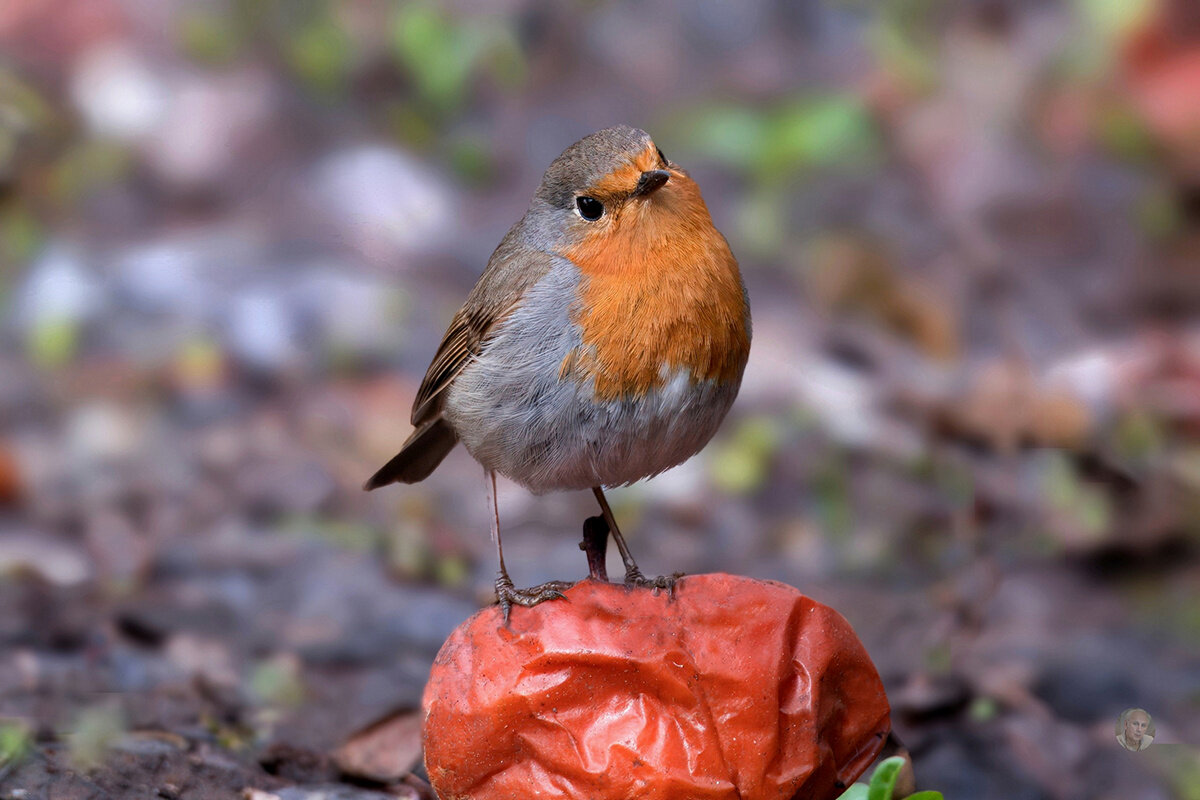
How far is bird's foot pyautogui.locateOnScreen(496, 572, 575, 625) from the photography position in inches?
137

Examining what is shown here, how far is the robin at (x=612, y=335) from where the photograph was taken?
3590 mm

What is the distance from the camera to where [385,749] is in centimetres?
420

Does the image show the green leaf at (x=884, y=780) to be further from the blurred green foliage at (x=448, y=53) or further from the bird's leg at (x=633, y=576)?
the blurred green foliage at (x=448, y=53)

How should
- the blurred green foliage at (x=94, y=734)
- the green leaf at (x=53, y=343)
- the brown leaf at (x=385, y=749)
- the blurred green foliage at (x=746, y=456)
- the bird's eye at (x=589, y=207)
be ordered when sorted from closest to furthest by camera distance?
the bird's eye at (x=589, y=207)
the blurred green foliage at (x=94, y=734)
the brown leaf at (x=385, y=749)
the blurred green foliage at (x=746, y=456)
the green leaf at (x=53, y=343)

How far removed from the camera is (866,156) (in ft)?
26.0

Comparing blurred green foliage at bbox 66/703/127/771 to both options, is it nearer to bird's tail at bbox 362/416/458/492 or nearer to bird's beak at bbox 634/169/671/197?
bird's tail at bbox 362/416/458/492

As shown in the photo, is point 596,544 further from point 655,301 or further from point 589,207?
point 589,207

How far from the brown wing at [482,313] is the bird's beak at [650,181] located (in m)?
0.38

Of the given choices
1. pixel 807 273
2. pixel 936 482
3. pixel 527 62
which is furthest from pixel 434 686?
pixel 527 62

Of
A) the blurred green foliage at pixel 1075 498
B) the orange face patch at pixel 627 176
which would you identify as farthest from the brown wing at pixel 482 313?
Result: the blurred green foliage at pixel 1075 498

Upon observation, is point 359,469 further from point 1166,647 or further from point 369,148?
point 1166,647

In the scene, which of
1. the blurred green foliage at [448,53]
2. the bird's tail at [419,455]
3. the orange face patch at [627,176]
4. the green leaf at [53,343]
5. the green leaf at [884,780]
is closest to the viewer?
the green leaf at [884,780]

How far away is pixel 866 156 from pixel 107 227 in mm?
4372

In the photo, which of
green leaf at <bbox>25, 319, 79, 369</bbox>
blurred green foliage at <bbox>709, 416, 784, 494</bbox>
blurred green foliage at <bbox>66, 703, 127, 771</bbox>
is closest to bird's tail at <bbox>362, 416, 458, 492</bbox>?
blurred green foliage at <bbox>66, 703, 127, 771</bbox>
